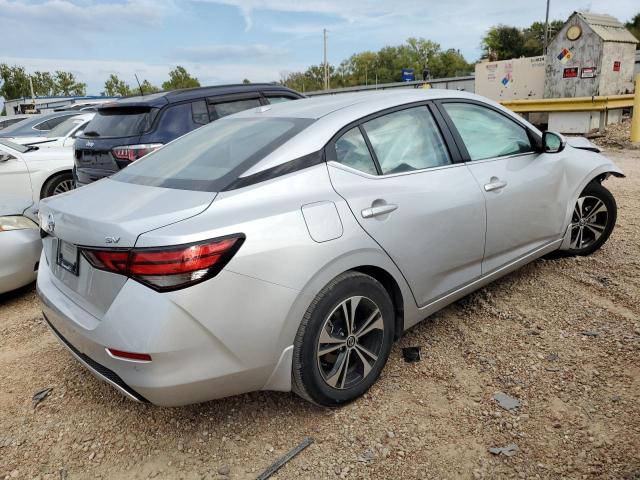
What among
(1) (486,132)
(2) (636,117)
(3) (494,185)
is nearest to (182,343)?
(3) (494,185)

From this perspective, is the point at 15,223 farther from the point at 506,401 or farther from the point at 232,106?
the point at 506,401

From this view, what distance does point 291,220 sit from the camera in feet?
7.43

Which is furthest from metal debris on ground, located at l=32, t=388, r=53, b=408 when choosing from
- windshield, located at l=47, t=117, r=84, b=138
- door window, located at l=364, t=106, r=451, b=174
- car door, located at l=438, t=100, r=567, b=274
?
windshield, located at l=47, t=117, r=84, b=138

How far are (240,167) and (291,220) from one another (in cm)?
40

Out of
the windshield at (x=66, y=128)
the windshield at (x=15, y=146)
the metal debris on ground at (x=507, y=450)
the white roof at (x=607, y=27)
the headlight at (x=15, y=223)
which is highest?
the white roof at (x=607, y=27)

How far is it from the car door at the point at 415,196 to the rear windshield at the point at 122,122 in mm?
3383

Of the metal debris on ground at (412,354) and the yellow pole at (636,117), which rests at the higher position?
the yellow pole at (636,117)

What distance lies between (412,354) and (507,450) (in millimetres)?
Answer: 904

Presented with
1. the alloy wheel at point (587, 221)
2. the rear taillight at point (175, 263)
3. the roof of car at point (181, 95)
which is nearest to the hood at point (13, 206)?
the roof of car at point (181, 95)

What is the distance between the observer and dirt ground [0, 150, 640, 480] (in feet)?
7.52

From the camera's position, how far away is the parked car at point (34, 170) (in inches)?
263

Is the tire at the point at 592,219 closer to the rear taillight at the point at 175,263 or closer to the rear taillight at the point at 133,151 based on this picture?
the rear taillight at the point at 175,263

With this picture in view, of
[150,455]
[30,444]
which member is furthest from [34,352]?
[150,455]

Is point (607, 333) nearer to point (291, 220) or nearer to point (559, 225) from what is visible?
point (559, 225)
